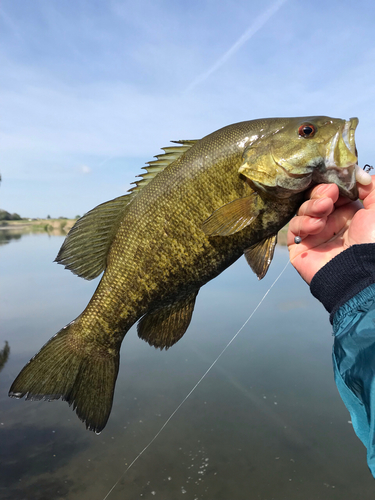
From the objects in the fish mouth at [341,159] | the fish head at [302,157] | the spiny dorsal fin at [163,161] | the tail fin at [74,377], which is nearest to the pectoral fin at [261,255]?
the fish head at [302,157]

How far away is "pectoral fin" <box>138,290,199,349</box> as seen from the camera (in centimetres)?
217

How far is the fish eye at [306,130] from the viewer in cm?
177

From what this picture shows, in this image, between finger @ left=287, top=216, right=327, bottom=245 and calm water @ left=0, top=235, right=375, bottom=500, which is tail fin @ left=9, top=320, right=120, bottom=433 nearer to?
finger @ left=287, top=216, right=327, bottom=245

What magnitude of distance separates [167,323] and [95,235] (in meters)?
0.69

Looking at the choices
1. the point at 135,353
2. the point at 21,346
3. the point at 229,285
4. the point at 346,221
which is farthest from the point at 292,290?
the point at 346,221

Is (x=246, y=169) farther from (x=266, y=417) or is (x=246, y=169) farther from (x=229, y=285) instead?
(x=229, y=285)

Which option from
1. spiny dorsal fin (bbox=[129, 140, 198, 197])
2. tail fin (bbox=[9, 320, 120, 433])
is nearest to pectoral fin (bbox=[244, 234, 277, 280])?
spiny dorsal fin (bbox=[129, 140, 198, 197])

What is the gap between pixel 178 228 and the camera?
190cm

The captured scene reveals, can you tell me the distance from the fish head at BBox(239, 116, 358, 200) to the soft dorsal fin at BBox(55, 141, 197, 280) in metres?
0.61

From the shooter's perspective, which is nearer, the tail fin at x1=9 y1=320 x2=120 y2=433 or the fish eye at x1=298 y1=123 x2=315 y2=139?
the fish eye at x1=298 y1=123 x2=315 y2=139

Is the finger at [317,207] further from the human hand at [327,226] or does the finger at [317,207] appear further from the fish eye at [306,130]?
the fish eye at [306,130]

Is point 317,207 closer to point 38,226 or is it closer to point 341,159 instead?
point 341,159

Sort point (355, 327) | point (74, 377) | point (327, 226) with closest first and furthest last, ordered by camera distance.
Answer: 1. point (355, 327)
2. point (74, 377)
3. point (327, 226)

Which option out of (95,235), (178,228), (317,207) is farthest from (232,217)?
(95,235)
